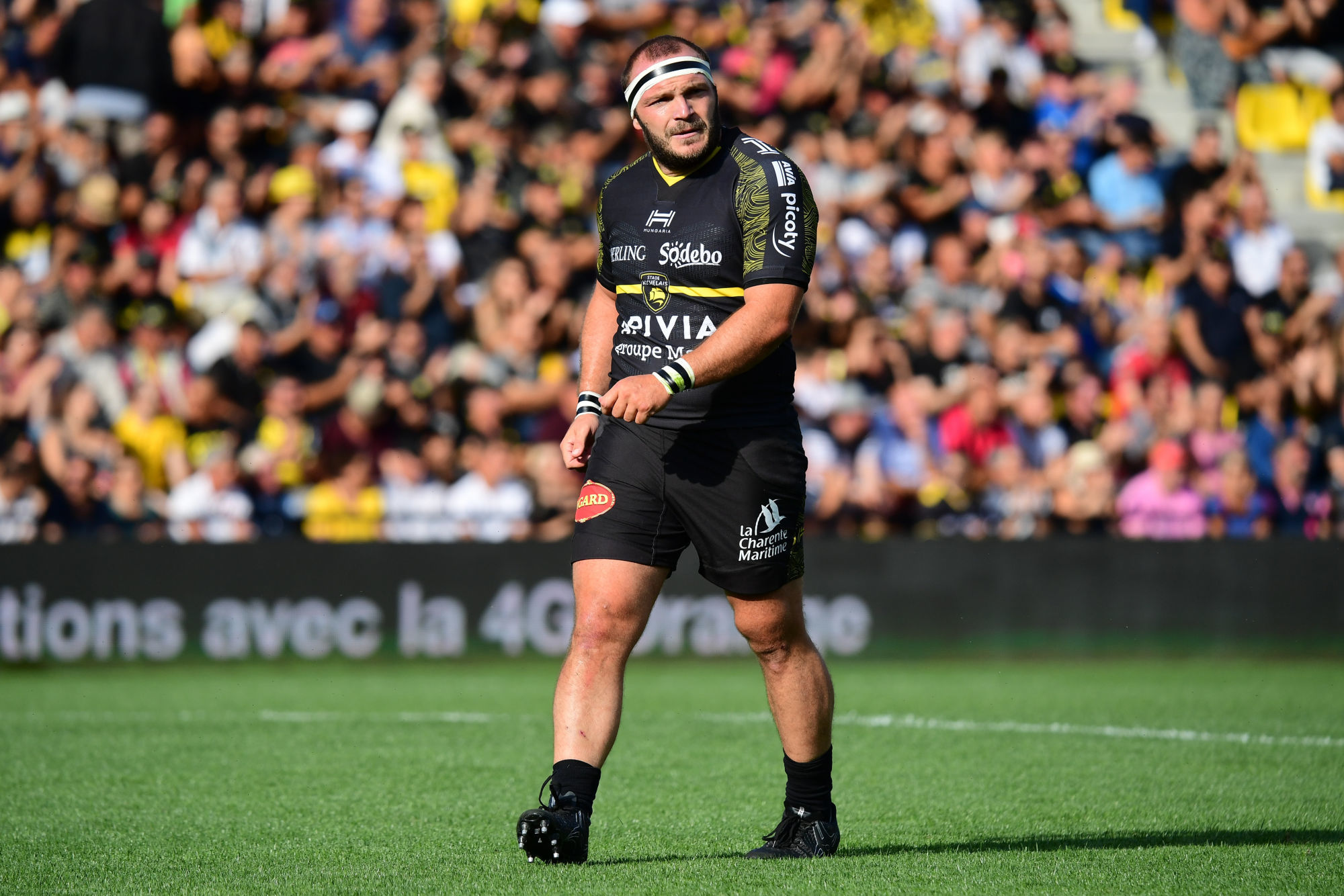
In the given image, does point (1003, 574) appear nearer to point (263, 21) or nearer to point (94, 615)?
point (94, 615)

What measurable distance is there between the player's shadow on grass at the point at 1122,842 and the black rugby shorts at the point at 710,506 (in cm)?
100

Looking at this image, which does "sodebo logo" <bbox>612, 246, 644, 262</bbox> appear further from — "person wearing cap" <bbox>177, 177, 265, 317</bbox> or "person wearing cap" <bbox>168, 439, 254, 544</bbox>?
"person wearing cap" <bbox>177, 177, 265, 317</bbox>

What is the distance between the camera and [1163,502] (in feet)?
45.3

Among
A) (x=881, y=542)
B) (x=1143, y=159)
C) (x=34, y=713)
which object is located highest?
(x=1143, y=159)

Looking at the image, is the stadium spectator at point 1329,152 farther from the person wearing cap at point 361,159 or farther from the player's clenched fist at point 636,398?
the player's clenched fist at point 636,398

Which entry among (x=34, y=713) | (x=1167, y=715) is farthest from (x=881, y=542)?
(x=34, y=713)

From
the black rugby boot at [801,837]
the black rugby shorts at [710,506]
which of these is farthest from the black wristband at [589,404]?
the black rugby boot at [801,837]

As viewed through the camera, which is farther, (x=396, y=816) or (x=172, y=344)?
(x=172, y=344)

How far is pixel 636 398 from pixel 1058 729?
496 cm

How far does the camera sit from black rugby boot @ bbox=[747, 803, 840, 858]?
17.3 ft

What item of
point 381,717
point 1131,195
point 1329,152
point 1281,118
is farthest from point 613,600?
point 1281,118

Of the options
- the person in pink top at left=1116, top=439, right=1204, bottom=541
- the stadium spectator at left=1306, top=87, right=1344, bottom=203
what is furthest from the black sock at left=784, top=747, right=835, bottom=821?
the stadium spectator at left=1306, top=87, right=1344, bottom=203

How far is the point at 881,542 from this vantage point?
44.6 ft

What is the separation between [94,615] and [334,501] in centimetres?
201
